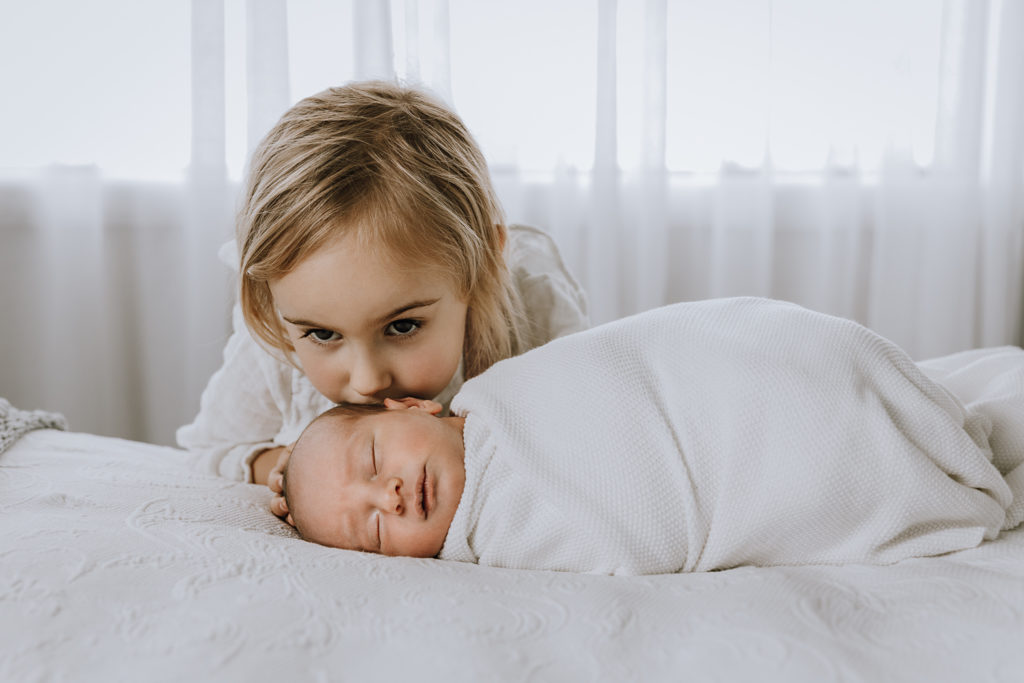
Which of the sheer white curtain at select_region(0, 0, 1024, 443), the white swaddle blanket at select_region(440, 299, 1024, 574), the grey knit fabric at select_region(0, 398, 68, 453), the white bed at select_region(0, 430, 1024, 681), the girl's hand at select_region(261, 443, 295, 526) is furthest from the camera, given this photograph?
the sheer white curtain at select_region(0, 0, 1024, 443)

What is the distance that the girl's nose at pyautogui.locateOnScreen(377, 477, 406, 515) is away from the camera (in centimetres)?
85

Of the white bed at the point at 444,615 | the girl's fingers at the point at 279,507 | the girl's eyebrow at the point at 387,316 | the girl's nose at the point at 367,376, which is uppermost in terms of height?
the girl's eyebrow at the point at 387,316

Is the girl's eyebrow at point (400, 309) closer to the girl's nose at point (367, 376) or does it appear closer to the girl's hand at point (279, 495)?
the girl's nose at point (367, 376)

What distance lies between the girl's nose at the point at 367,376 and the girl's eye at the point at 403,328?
0.14ft

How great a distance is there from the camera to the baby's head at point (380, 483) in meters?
0.86

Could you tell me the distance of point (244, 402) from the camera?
1299 mm

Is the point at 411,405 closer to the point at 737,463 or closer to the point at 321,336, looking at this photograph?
the point at 321,336

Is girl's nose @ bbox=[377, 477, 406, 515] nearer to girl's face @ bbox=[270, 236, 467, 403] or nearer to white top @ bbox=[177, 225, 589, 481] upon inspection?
girl's face @ bbox=[270, 236, 467, 403]

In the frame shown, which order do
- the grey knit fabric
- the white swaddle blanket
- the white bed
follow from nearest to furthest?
the white bed, the white swaddle blanket, the grey knit fabric

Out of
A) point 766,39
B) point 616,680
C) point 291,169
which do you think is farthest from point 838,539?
point 766,39

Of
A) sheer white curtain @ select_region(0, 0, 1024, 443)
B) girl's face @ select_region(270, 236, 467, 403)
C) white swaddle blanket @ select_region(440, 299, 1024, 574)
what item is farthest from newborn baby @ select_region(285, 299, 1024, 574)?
sheer white curtain @ select_region(0, 0, 1024, 443)

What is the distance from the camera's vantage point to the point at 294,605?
63 centimetres

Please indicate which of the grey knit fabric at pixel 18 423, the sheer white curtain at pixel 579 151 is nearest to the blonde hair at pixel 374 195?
the grey knit fabric at pixel 18 423

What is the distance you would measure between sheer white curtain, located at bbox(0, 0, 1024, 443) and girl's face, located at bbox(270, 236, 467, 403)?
89 cm
